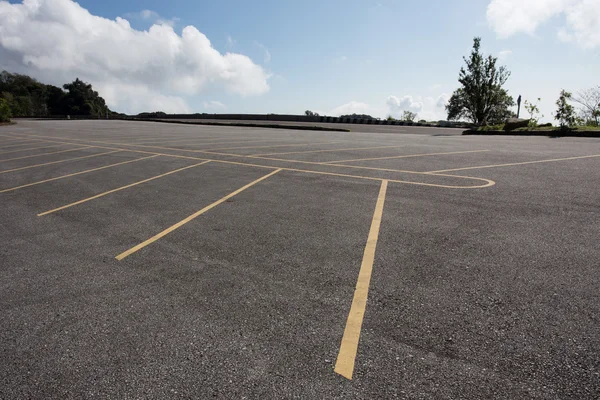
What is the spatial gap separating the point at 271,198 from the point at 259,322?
375 centimetres

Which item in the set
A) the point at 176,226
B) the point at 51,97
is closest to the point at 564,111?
the point at 176,226

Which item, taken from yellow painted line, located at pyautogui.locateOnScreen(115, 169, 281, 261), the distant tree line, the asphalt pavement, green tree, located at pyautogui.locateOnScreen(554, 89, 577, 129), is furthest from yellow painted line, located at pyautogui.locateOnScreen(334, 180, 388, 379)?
the distant tree line

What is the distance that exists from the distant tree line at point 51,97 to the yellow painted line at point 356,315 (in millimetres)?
119835

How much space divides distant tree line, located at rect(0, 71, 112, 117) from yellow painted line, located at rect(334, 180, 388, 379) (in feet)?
393

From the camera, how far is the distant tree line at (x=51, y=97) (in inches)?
4067

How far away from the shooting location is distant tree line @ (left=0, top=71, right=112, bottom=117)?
103 m

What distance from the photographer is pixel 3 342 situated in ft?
9.18

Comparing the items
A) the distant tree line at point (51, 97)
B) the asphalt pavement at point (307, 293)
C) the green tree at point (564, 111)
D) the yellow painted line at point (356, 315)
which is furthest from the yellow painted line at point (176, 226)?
the distant tree line at point (51, 97)

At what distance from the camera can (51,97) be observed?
351 feet

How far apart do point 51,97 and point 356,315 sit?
132 metres

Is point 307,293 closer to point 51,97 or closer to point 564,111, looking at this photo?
point 564,111

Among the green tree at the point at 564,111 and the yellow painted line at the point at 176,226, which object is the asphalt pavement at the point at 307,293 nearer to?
the yellow painted line at the point at 176,226

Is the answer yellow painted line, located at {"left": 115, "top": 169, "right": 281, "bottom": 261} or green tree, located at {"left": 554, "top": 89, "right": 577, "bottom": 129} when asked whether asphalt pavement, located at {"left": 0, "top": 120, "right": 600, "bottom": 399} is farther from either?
green tree, located at {"left": 554, "top": 89, "right": 577, "bottom": 129}

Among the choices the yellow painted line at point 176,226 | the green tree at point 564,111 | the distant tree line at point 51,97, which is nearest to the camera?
the yellow painted line at point 176,226
